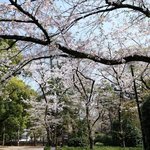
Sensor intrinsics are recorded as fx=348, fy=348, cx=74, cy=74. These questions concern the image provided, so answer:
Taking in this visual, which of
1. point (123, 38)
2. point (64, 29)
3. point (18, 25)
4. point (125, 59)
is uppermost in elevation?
point (123, 38)

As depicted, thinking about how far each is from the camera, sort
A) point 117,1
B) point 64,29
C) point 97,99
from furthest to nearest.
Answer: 1. point 97,99
2. point 64,29
3. point 117,1

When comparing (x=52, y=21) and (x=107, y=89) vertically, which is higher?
(x=107, y=89)

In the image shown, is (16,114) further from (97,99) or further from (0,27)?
(0,27)

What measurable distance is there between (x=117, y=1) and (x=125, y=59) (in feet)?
3.57

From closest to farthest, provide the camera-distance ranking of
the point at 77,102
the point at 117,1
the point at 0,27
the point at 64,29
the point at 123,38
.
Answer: the point at 117,1 < the point at 64,29 < the point at 0,27 < the point at 123,38 < the point at 77,102

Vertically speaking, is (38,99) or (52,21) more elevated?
(38,99)

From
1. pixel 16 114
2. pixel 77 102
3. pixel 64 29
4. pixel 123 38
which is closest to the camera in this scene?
pixel 64 29

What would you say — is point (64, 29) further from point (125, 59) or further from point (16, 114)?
point (16, 114)

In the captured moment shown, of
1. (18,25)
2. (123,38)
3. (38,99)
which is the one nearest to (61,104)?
(38,99)

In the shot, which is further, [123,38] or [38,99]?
[38,99]

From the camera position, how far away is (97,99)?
23188 millimetres

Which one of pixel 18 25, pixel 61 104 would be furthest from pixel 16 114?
pixel 18 25

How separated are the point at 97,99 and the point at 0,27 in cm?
1640

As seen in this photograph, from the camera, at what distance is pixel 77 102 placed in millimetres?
28578
